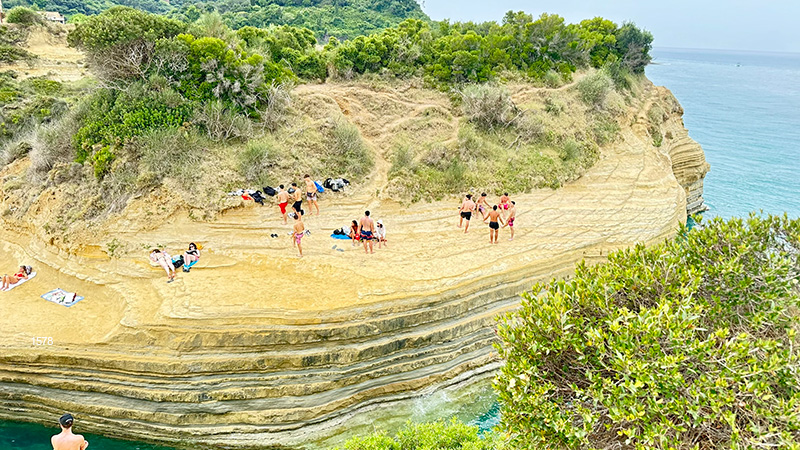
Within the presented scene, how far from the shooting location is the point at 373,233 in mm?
13141

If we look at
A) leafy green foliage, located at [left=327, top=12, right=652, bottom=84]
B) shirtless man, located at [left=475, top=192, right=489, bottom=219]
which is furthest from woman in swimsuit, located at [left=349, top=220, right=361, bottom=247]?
leafy green foliage, located at [left=327, top=12, right=652, bottom=84]

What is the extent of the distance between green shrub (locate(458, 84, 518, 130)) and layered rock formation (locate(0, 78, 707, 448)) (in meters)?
7.13

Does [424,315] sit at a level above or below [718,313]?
below

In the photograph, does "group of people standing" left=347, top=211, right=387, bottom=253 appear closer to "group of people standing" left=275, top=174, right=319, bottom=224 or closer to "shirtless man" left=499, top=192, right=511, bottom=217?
"group of people standing" left=275, top=174, right=319, bottom=224

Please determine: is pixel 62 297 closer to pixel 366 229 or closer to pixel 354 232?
pixel 354 232

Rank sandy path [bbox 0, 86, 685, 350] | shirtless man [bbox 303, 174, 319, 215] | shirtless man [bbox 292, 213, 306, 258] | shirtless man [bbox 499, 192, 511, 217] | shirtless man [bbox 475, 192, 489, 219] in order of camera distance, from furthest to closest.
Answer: shirtless man [bbox 475, 192, 489, 219] → shirtless man [bbox 303, 174, 319, 215] → shirtless man [bbox 499, 192, 511, 217] → shirtless man [bbox 292, 213, 306, 258] → sandy path [bbox 0, 86, 685, 350]

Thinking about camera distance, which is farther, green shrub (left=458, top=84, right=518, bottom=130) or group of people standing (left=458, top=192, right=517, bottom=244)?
green shrub (left=458, top=84, right=518, bottom=130)

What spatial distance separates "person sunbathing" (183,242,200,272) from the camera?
471 inches

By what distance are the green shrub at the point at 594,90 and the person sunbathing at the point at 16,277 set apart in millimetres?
24907

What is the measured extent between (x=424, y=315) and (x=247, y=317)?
441cm

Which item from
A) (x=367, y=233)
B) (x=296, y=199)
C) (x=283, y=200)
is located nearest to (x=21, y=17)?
(x=283, y=200)

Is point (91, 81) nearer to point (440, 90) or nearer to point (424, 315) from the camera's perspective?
point (440, 90)

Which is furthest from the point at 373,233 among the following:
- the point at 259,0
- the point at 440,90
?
the point at 259,0

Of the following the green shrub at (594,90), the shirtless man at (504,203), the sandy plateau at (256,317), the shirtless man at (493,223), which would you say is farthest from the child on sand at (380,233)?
the green shrub at (594,90)
